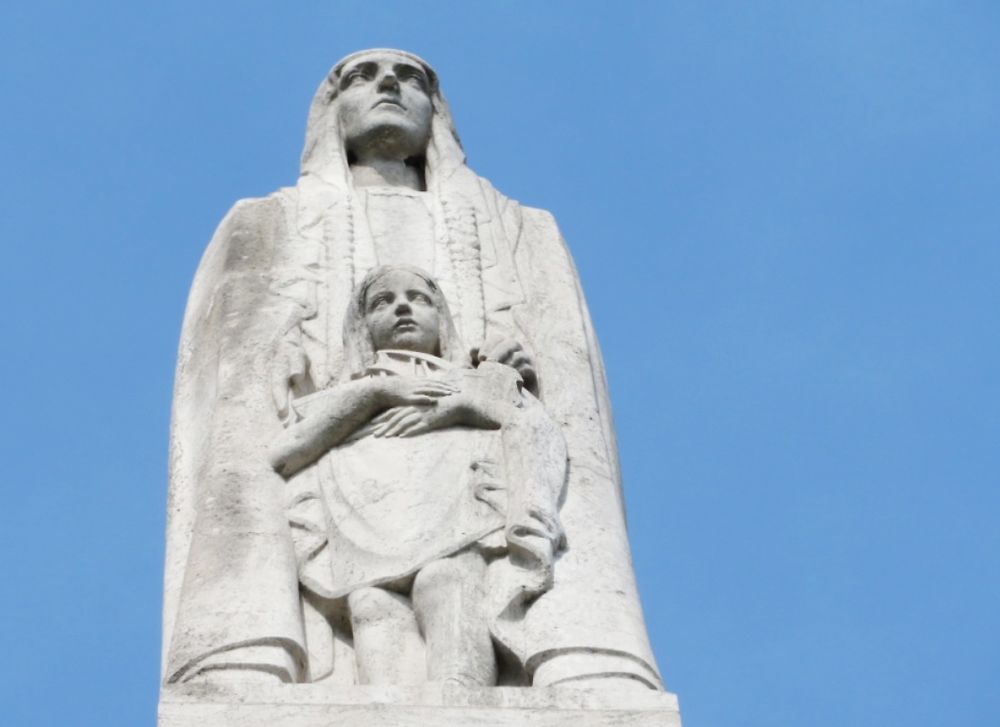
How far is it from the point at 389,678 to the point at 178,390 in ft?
10.3

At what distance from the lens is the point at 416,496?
13.6 m

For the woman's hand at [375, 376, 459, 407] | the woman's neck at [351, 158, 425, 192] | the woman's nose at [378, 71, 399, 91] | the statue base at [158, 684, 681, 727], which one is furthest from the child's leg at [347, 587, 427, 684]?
the woman's nose at [378, 71, 399, 91]

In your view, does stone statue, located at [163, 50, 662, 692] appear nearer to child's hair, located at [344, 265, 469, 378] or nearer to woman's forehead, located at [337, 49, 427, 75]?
child's hair, located at [344, 265, 469, 378]

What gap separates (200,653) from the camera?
12773mm

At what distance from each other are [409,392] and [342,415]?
0.34m

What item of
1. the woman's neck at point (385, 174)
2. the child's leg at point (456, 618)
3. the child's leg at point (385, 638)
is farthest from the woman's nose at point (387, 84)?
the child's leg at point (385, 638)

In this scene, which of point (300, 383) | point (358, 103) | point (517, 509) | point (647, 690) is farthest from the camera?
point (358, 103)

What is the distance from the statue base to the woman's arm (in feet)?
6.22

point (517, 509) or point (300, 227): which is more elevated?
point (300, 227)

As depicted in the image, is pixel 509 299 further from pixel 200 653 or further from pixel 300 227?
pixel 200 653

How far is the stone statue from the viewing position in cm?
1298

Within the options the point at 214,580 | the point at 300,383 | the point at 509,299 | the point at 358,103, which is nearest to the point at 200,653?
the point at 214,580

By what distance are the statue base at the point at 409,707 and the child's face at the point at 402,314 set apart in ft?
8.52

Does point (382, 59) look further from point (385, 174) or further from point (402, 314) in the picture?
point (402, 314)
